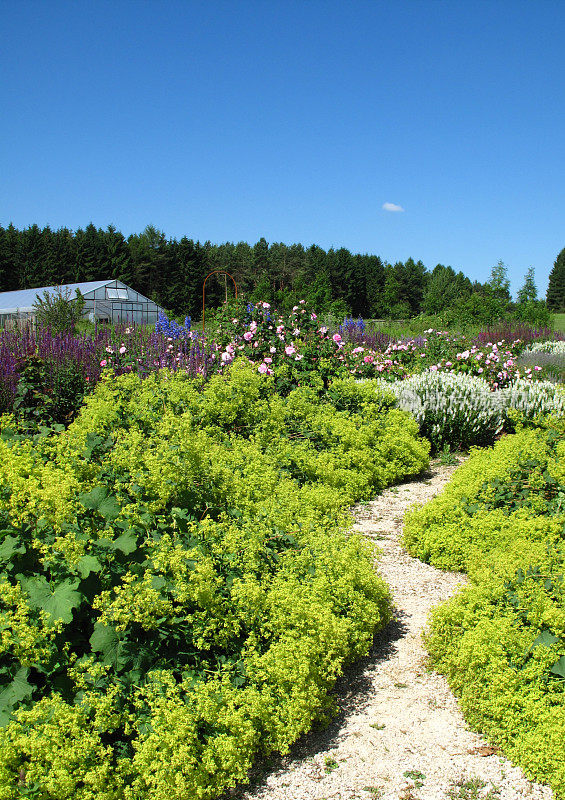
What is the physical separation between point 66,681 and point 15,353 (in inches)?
184

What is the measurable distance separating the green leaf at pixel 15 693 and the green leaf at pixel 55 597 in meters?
0.22

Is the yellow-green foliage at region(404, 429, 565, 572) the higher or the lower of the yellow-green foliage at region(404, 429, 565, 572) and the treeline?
the lower

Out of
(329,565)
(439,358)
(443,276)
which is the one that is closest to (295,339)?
(439,358)

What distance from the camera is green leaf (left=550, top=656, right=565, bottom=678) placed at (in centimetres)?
246

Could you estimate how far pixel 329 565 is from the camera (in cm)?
308

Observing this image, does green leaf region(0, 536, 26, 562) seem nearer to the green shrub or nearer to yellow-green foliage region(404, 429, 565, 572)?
yellow-green foliage region(404, 429, 565, 572)

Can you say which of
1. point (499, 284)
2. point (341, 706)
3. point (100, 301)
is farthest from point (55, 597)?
point (100, 301)

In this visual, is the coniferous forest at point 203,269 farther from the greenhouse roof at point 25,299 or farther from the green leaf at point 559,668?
the green leaf at point 559,668

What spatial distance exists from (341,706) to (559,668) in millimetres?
988

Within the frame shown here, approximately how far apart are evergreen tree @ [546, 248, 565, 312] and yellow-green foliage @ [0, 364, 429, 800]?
3437 inches

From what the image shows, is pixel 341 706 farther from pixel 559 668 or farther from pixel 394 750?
pixel 559 668

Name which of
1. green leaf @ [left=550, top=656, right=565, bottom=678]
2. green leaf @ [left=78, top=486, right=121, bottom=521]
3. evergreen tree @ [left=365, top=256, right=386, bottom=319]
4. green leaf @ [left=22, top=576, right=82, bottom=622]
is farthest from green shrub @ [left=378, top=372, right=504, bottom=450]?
evergreen tree @ [left=365, top=256, right=386, bottom=319]

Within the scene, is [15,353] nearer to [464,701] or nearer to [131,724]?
[131,724]

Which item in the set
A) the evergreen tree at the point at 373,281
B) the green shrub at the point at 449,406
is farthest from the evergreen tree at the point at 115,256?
the green shrub at the point at 449,406
